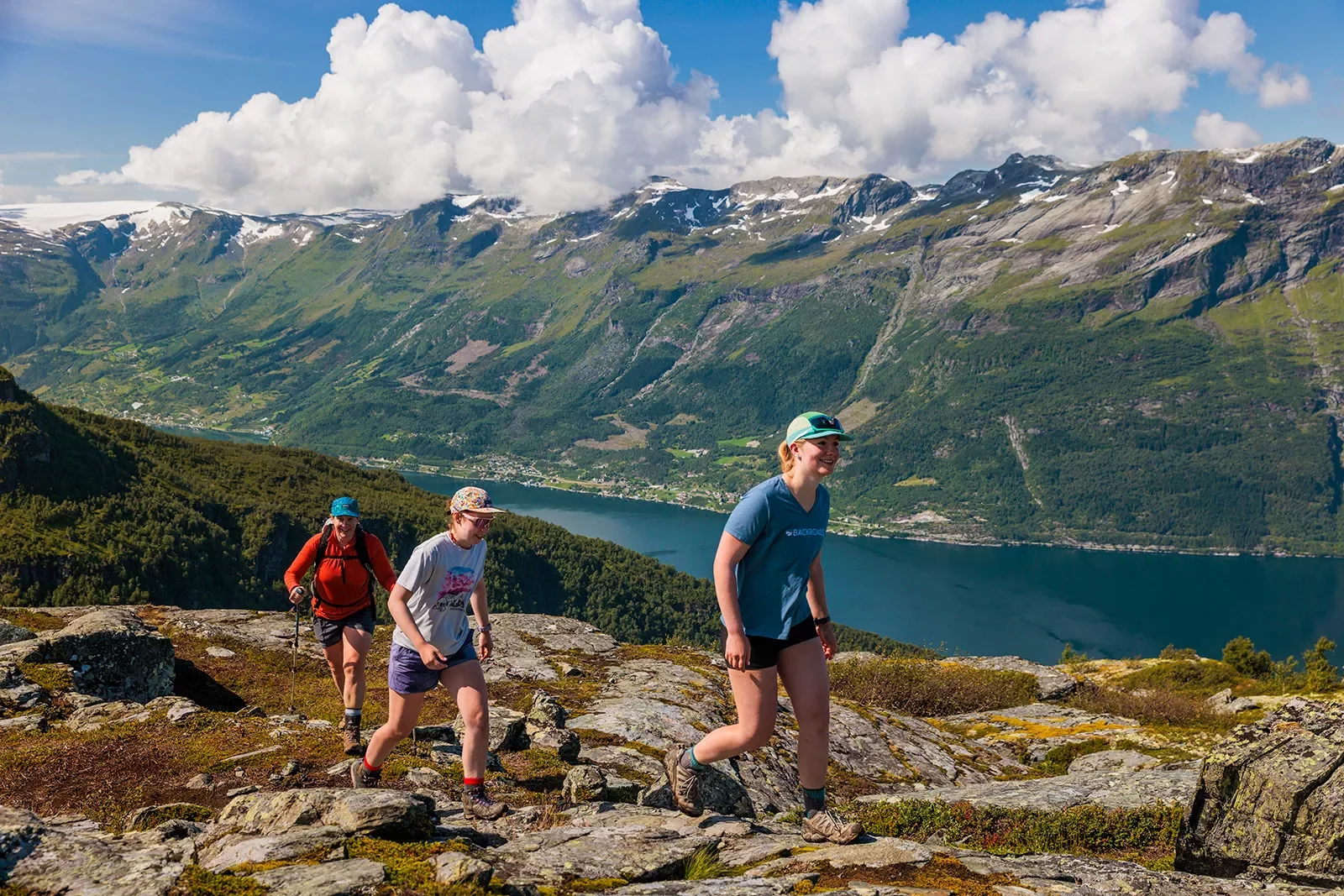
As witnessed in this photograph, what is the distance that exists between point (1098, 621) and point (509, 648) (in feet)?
620

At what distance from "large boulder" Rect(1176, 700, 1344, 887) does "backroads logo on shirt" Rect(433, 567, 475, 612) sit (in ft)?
26.4

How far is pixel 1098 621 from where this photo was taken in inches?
7126

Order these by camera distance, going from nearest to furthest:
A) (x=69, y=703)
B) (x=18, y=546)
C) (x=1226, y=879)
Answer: (x=1226, y=879) → (x=69, y=703) → (x=18, y=546)

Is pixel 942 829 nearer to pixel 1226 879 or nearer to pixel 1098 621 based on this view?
pixel 1226 879

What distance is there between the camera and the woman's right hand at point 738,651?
829 cm

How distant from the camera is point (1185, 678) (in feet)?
145

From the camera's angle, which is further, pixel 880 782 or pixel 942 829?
pixel 880 782

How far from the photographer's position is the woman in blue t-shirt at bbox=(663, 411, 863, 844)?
8.35m

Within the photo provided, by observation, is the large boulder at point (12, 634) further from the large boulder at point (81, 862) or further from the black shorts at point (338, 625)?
the large boulder at point (81, 862)

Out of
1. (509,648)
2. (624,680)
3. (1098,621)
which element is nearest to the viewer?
(624,680)

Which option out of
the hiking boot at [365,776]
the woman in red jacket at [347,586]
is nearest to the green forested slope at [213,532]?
the woman in red jacket at [347,586]

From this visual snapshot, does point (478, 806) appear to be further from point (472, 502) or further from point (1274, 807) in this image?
point (1274, 807)

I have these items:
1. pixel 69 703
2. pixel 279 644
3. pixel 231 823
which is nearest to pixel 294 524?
pixel 279 644

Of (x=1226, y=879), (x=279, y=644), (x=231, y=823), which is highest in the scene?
(x=1226, y=879)
